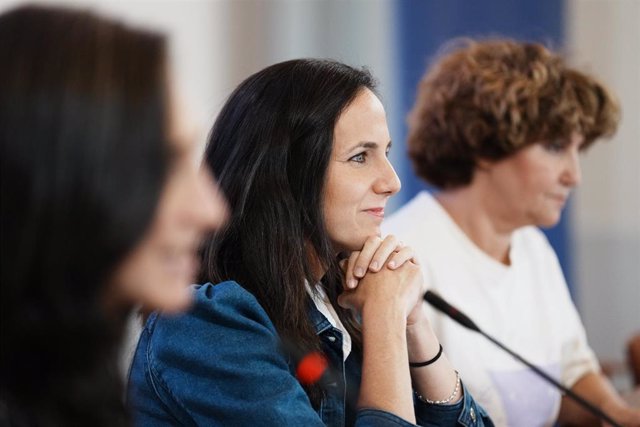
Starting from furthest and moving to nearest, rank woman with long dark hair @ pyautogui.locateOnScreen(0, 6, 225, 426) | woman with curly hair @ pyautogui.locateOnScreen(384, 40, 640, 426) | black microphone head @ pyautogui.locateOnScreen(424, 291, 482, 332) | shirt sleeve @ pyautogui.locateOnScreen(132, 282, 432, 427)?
woman with curly hair @ pyautogui.locateOnScreen(384, 40, 640, 426)
black microphone head @ pyautogui.locateOnScreen(424, 291, 482, 332)
shirt sleeve @ pyautogui.locateOnScreen(132, 282, 432, 427)
woman with long dark hair @ pyautogui.locateOnScreen(0, 6, 225, 426)

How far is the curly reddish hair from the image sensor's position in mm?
2160

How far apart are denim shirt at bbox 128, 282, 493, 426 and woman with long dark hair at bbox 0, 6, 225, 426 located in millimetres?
362

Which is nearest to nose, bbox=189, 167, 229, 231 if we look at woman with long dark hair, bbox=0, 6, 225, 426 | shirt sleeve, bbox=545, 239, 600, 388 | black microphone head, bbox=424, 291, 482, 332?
woman with long dark hair, bbox=0, 6, 225, 426

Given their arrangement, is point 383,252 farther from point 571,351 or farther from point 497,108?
point 571,351

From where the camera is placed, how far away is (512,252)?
225 cm

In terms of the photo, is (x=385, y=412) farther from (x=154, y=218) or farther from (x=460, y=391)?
(x=154, y=218)

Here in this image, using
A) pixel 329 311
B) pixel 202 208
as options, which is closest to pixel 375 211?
pixel 329 311

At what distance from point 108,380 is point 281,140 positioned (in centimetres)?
60

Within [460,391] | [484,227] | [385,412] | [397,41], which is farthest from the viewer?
[397,41]

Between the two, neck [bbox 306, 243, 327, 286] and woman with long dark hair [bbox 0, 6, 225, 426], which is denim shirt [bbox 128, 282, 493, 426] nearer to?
neck [bbox 306, 243, 327, 286]

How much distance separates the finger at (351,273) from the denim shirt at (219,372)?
0.67ft

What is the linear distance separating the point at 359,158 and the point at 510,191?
0.81 meters

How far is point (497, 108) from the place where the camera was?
7.07 feet

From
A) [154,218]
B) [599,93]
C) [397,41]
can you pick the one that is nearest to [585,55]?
[397,41]
